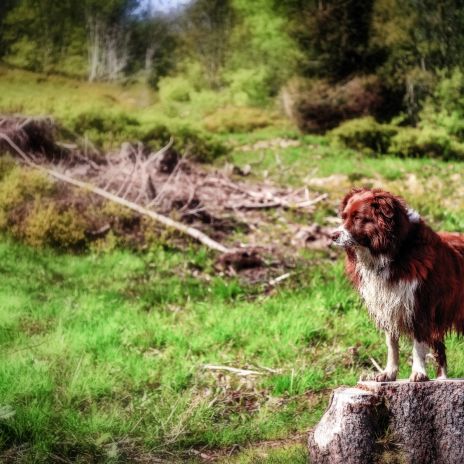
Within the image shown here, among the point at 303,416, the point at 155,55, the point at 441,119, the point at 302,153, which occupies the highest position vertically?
the point at 155,55

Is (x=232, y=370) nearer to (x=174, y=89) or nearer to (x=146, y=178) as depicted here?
(x=146, y=178)

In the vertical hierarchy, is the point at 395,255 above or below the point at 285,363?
above

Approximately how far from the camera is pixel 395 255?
3.44 meters

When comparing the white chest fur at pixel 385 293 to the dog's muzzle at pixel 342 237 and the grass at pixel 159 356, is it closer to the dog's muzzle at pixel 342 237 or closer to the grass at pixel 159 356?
the dog's muzzle at pixel 342 237

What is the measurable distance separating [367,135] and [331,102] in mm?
1533

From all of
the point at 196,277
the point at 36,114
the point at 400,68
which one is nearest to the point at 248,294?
the point at 196,277

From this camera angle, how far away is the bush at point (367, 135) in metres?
12.6

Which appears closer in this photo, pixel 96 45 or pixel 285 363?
pixel 285 363

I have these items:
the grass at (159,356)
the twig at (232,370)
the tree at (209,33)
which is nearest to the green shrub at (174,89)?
the tree at (209,33)

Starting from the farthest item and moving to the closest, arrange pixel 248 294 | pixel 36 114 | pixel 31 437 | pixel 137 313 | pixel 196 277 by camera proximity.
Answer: pixel 36 114, pixel 196 277, pixel 248 294, pixel 137 313, pixel 31 437

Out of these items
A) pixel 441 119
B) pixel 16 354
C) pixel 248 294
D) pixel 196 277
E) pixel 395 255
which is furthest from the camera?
pixel 441 119

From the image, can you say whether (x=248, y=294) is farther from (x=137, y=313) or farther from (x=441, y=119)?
(x=441, y=119)

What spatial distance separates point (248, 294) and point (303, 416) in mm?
2467

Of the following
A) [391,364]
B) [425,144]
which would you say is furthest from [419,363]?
[425,144]
